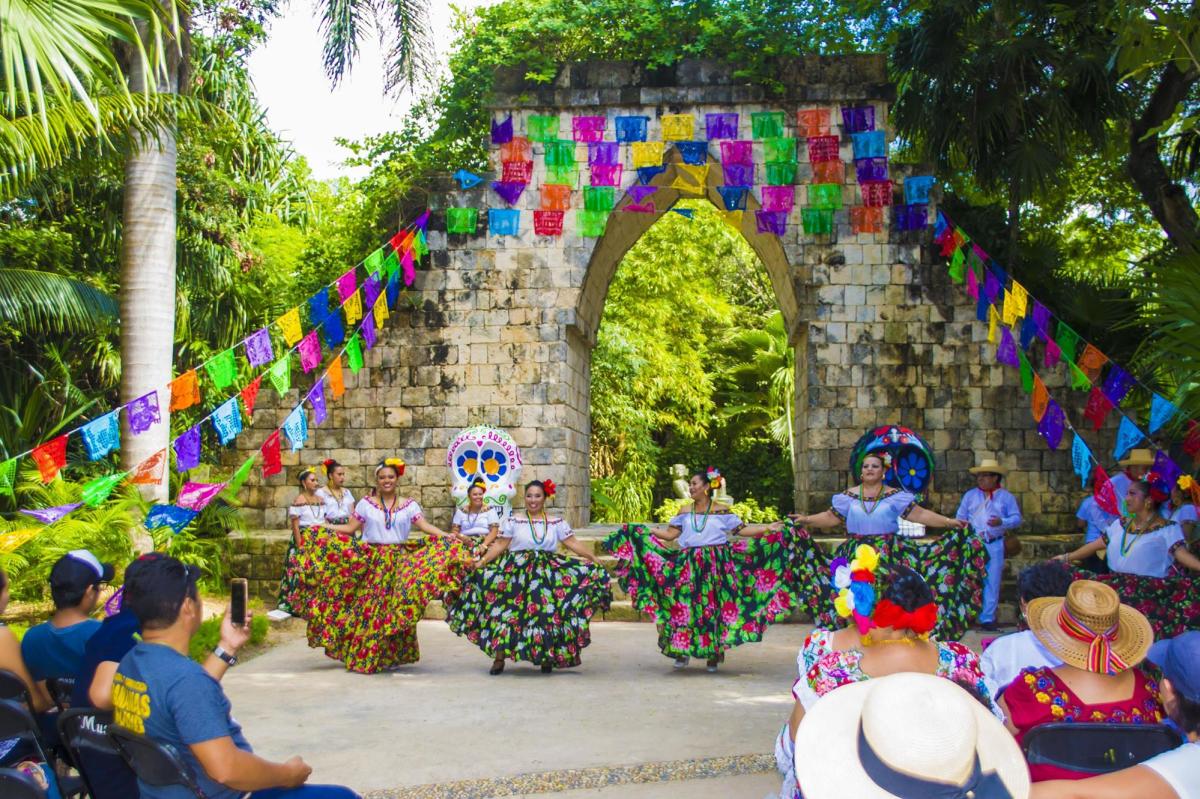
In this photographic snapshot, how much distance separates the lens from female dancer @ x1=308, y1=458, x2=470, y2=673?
885 cm

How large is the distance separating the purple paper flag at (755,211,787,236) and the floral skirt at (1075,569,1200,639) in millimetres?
7056

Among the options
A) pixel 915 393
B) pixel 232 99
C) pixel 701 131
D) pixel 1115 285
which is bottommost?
pixel 915 393

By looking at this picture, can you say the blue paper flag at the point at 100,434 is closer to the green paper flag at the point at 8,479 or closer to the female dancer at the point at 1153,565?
the green paper flag at the point at 8,479

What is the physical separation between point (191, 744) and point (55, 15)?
5700 mm

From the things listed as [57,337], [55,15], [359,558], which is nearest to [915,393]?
[359,558]

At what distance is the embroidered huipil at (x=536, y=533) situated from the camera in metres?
A: 8.85

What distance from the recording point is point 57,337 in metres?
15.1

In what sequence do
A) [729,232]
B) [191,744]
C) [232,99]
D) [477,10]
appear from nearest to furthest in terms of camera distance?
[191,744] < [232,99] < [477,10] < [729,232]

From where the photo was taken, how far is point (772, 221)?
1366 centimetres

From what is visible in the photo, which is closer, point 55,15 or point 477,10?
point 55,15

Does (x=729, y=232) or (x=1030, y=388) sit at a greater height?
(x=729, y=232)

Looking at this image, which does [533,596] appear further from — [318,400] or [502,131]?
[502,131]

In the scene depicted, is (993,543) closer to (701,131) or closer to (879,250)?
(879,250)

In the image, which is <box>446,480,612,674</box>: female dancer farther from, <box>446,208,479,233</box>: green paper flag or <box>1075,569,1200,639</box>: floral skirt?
<box>446,208,479,233</box>: green paper flag
